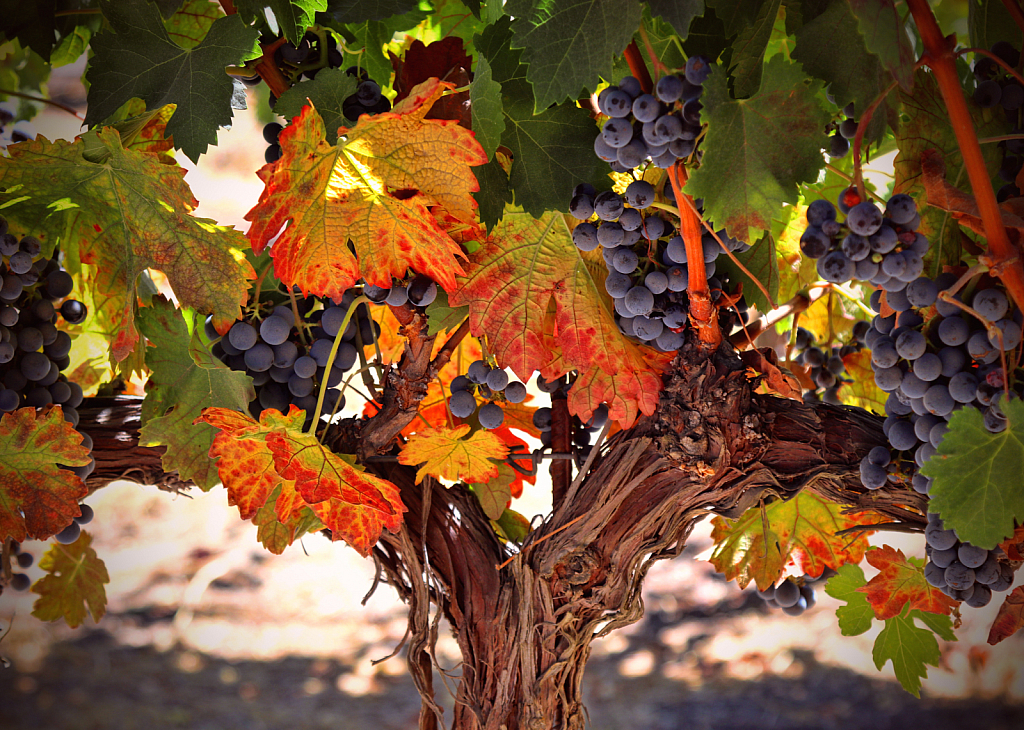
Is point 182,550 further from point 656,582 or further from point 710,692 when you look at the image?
point 710,692

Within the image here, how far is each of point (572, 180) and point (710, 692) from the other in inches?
51.8

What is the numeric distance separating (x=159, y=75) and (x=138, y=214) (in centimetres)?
11

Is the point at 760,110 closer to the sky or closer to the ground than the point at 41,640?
closer to the sky

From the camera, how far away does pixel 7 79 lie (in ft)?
2.93

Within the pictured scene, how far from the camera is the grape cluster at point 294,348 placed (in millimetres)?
628

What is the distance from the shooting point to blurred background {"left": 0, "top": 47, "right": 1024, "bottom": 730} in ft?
4.76

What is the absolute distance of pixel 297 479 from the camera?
1.83 feet

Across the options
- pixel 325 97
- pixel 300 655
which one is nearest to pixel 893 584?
pixel 325 97

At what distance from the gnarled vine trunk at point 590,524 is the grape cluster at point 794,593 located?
175 millimetres

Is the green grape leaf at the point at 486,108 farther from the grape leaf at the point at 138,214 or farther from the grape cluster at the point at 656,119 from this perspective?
the grape leaf at the point at 138,214

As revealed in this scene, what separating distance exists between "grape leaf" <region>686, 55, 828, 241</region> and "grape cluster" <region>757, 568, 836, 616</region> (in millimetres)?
471

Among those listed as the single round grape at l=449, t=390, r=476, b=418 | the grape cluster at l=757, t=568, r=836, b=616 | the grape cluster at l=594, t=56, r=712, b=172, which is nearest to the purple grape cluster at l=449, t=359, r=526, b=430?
the single round grape at l=449, t=390, r=476, b=418

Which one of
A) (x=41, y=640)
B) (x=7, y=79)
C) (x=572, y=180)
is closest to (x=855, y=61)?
(x=572, y=180)

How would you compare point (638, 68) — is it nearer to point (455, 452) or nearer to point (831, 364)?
point (455, 452)
